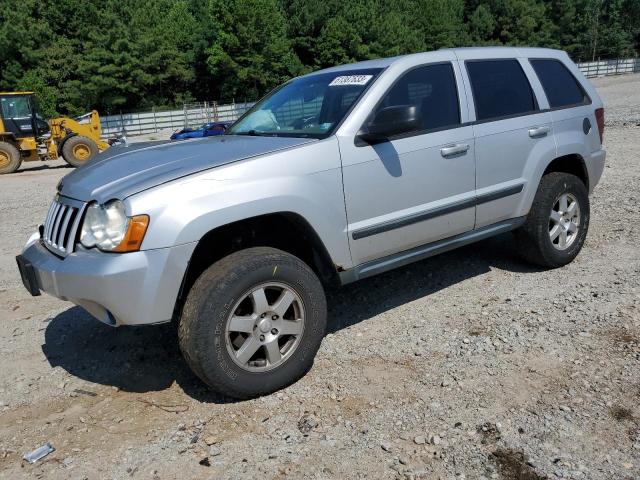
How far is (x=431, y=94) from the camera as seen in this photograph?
4.02m

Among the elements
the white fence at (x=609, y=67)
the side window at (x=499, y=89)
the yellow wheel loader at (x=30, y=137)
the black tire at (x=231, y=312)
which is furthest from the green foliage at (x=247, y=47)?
the black tire at (x=231, y=312)

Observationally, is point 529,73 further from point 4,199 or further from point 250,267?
point 4,199

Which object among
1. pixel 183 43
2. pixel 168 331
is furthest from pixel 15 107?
pixel 183 43

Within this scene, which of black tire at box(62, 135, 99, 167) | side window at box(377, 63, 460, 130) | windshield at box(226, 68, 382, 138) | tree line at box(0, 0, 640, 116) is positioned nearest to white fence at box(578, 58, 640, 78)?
tree line at box(0, 0, 640, 116)

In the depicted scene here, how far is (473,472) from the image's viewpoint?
2543mm

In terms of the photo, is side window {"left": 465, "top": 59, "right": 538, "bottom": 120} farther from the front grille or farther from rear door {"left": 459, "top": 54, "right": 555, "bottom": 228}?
the front grille

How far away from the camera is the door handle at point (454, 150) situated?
3.89m

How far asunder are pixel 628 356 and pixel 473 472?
1509mm

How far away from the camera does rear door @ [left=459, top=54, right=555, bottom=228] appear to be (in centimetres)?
419

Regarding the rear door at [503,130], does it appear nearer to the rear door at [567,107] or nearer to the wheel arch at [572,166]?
the rear door at [567,107]

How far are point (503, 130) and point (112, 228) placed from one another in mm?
2907

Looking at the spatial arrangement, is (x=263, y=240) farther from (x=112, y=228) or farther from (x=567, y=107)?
(x=567, y=107)

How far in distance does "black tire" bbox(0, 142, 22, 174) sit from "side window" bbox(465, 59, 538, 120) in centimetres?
1660

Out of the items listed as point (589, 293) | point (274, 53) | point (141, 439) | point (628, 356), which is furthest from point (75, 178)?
point (274, 53)
